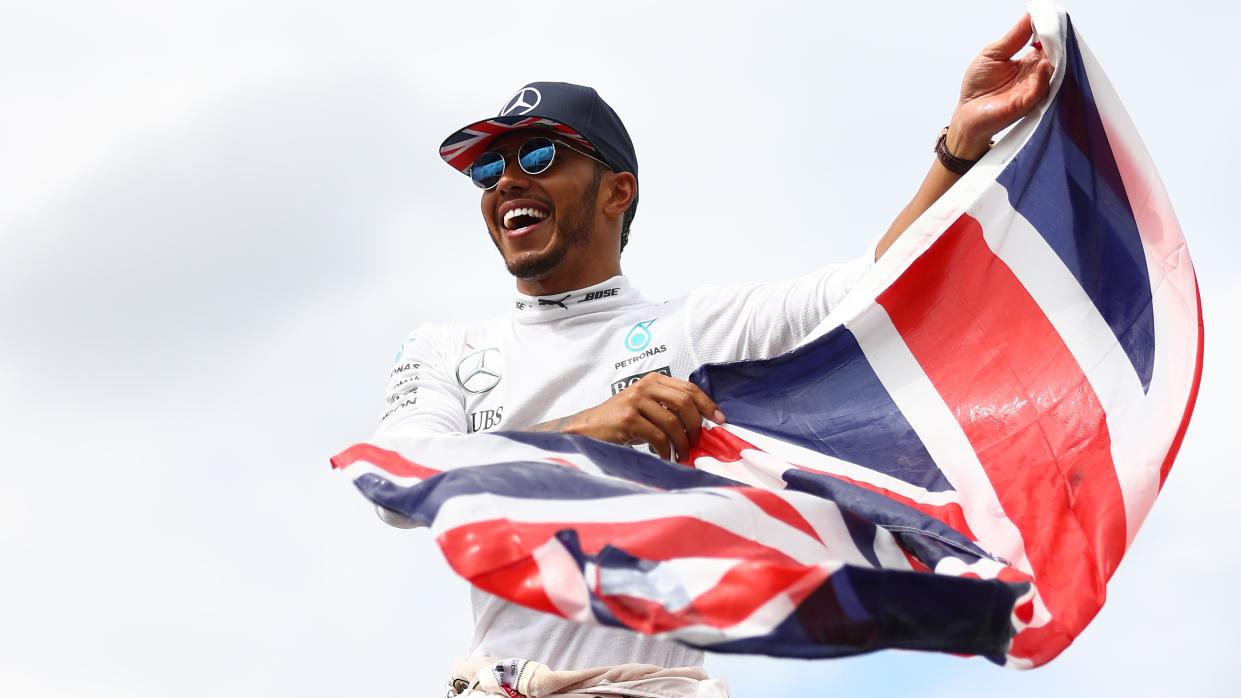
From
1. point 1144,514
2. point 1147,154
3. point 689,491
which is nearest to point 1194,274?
point 1147,154

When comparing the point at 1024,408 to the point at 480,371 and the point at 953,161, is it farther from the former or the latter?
the point at 480,371

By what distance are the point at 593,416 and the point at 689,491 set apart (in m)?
0.74

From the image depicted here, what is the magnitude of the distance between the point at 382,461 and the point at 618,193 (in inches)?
99.8

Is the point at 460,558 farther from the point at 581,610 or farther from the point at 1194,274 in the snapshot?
the point at 1194,274

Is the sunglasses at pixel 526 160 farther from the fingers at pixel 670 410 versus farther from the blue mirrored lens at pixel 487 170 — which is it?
the fingers at pixel 670 410

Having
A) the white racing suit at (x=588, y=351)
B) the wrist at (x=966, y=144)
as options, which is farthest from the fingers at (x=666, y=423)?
the wrist at (x=966, y=144)

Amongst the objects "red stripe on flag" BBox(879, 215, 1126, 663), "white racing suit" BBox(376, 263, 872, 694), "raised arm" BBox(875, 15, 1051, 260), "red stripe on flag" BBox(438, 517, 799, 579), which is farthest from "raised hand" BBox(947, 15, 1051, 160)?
"red stripe on flag" BBox(438, 517, 799, 579)

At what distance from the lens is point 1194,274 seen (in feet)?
20.2

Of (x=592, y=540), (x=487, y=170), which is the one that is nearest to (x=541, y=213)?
(x=487, y=170)

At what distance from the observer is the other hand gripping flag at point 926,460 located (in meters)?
4.28

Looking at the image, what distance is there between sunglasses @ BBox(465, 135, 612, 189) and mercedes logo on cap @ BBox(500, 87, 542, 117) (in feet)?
0.50

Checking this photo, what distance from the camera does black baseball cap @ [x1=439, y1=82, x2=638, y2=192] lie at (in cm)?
693

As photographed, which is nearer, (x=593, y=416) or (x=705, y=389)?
(x=593, y=416)

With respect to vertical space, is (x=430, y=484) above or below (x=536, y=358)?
below
